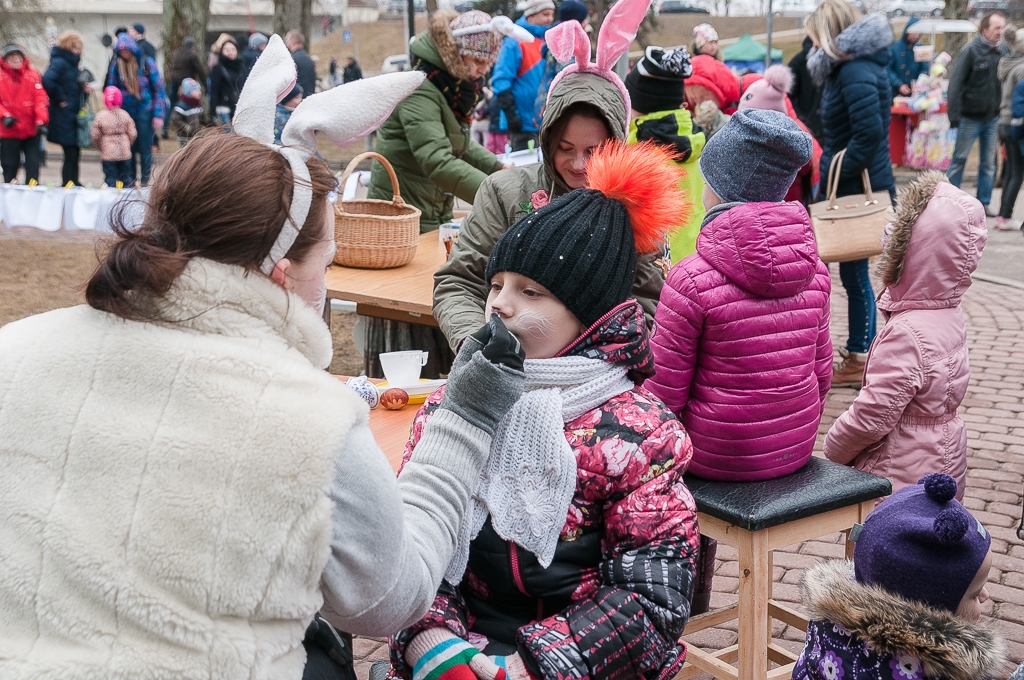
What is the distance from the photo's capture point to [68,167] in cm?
1274

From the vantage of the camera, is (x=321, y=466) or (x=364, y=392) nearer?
(x=321, y=466)

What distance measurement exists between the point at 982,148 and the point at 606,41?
31.2ft

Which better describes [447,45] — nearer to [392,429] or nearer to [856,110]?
[392,429]

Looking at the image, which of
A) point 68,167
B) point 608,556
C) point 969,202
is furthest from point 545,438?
point 68,167

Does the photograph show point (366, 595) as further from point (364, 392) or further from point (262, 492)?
point (364, 392)

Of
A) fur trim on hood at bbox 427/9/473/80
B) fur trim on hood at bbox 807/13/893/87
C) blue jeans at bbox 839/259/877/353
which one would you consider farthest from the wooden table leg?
fur trim on hood at bbox 807/13/893/87

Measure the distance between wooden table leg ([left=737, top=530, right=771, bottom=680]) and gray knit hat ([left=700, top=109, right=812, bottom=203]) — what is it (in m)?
1.15

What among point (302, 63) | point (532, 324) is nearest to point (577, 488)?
point (532, 324)

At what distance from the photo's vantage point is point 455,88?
15.4ft

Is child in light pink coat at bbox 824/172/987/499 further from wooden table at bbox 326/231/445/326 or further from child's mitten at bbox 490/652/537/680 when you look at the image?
child's mitten at bbox 490/652/537/680

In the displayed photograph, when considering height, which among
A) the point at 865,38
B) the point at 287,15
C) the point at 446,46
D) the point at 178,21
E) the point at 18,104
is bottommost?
the point at 18,104

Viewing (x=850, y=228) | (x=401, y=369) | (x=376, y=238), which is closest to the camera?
(x=401, y=369)

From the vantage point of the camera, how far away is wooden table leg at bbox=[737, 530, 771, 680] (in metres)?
2.55

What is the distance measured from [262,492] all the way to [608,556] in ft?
2.70
